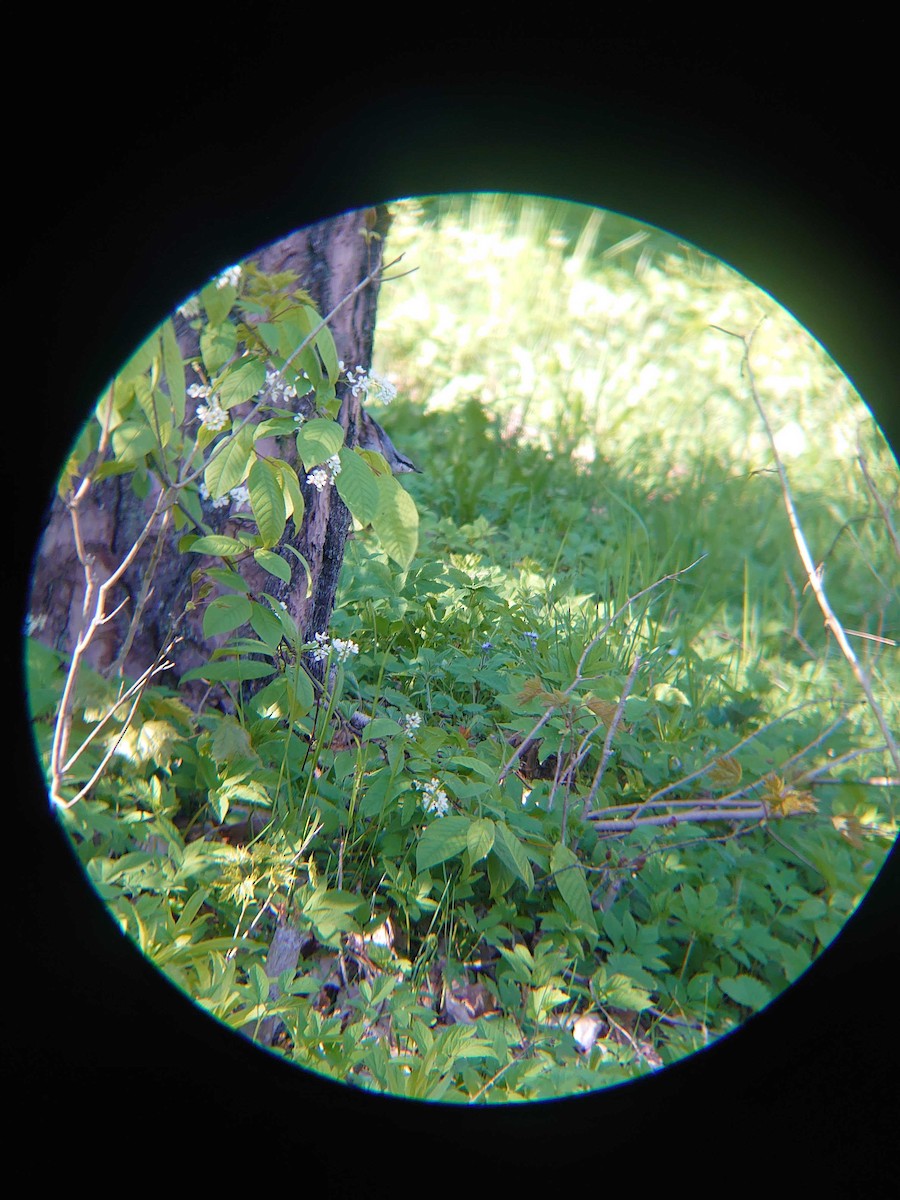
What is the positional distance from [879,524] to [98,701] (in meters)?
3.08

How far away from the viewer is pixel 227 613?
1.60m

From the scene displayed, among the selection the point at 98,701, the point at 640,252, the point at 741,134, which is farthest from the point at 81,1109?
the point at 640,252

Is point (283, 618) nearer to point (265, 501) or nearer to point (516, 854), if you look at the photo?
point (265, 501)

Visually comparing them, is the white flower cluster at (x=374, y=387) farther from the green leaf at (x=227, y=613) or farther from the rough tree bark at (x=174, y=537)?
the green leaf at (x=227, y=613)

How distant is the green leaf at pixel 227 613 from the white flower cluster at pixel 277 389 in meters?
0.39

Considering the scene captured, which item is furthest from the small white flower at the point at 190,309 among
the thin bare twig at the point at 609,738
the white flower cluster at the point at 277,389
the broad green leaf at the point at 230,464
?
the thin bare twig at the point at 609,738

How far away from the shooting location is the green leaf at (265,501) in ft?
4.58

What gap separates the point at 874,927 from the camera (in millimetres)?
1148

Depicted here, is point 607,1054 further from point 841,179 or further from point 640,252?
point 640,252

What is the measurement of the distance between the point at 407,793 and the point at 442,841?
0.79 feet

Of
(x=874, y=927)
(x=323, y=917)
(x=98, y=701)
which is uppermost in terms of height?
(x=98, y=701)

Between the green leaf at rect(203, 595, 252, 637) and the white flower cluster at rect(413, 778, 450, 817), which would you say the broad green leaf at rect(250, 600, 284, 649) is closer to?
the green leaf at rect(203, 595, 252, 637)

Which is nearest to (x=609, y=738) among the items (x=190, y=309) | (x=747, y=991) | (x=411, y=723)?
(x=411, y=723)

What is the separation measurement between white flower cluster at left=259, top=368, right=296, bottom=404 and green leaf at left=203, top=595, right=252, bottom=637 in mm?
389
